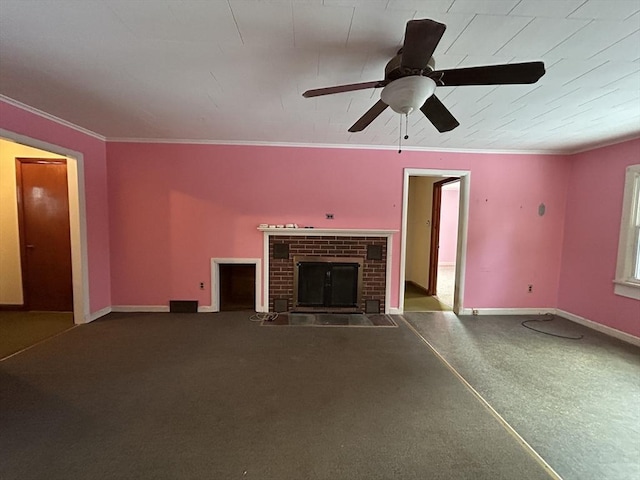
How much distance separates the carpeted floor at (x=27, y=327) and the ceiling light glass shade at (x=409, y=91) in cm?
411

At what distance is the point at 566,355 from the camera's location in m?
3.04

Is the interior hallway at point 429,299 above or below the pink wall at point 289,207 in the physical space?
below

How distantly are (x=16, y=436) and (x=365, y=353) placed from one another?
103 inches

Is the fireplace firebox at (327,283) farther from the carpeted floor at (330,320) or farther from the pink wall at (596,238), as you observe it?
the pink wall at (596,238)

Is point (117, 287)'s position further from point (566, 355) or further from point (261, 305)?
point (566, 355)

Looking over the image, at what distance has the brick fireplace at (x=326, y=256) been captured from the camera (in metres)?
4.20

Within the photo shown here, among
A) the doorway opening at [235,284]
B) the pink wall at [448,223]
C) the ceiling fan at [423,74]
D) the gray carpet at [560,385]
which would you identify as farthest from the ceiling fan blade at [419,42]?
the pink wall at [448,223]

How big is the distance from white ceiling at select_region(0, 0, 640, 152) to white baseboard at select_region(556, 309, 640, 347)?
2.36 metres

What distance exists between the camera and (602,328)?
12.2ft

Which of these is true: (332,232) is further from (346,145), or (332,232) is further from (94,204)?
(94,204)

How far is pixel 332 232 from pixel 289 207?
2.38 ft

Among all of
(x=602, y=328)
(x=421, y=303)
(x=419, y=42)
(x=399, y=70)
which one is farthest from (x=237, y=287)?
(x=602, y=328)

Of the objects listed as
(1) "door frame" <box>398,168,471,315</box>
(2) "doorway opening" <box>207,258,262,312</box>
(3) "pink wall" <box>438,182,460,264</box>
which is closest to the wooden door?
(2) "doorway opening" <box>207,258,262,312</box>

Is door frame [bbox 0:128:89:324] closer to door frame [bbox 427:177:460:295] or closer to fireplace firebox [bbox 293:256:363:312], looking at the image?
fireplace firebox [bbox 293:256:363:312]
